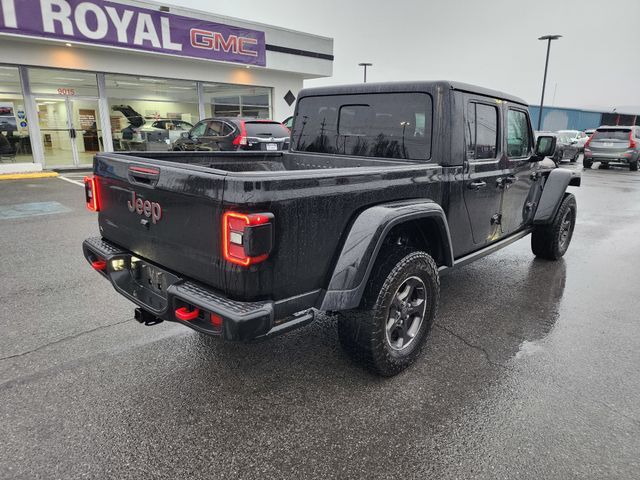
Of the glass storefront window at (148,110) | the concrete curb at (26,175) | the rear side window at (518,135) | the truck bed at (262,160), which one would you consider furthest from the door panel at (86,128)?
the rear side window at (518,135)

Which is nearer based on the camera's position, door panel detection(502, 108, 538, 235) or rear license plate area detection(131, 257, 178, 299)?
rear license plate area detection(131, 257, 178, 299)

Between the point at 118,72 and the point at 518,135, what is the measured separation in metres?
15.0

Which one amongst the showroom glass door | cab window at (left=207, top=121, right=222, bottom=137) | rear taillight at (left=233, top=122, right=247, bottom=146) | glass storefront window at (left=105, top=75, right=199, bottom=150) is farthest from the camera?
glass storefront window at (left=105, top=75, right=199, bottom=150)

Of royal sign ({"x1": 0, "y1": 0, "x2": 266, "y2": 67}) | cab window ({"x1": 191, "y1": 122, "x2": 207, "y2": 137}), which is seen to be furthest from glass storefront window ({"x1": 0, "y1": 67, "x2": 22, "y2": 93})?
cab window ({"x1": 191, "y1": 122, "x2": 207, "y2": 137})

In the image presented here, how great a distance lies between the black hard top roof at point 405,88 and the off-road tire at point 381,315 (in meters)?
1.33

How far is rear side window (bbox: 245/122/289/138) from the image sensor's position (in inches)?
459

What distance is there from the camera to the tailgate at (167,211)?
A: 220 cm

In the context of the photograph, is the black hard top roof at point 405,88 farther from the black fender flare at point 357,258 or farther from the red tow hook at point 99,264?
the red tow hook at point 99,264

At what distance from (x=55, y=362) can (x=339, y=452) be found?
215 cm

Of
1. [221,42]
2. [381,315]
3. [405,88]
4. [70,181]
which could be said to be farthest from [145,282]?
[221,42]

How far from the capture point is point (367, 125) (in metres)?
3.68

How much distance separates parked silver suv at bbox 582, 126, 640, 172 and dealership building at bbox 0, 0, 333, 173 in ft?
42.3

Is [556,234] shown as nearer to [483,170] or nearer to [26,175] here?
[483,170]

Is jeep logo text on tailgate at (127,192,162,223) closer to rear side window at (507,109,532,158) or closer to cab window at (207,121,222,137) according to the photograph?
rear side window at (507,109,532,158)
